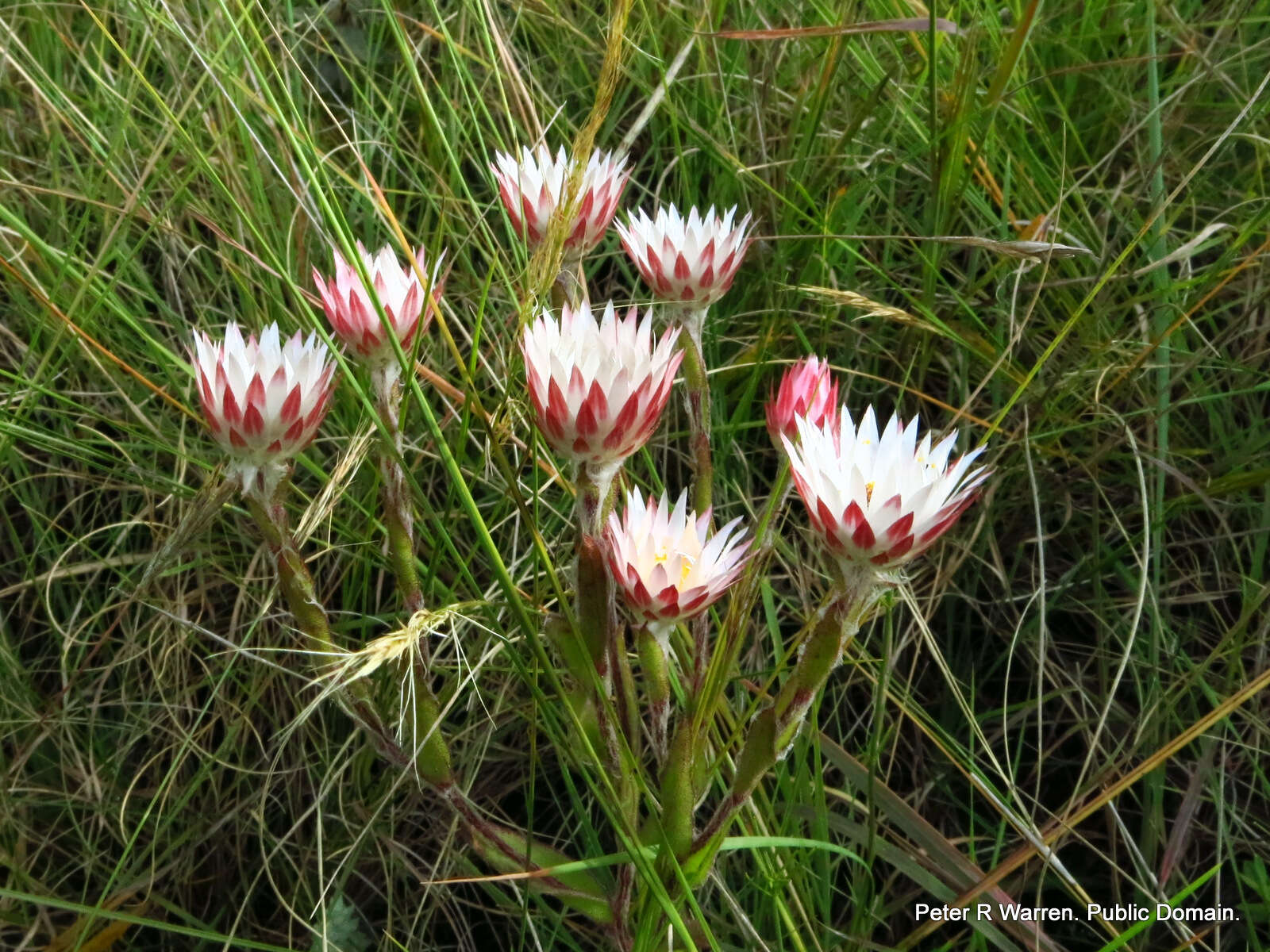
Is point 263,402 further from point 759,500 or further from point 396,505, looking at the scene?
point 759,500

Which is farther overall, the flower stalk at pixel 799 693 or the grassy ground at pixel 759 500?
the grassy ground at pixel 759 500

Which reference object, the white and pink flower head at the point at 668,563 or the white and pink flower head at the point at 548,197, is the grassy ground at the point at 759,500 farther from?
the white and pink flower head at the point at 668,563

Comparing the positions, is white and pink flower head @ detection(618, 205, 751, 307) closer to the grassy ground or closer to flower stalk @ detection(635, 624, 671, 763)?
the grassy ground

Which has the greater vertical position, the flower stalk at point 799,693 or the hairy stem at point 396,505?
the hairy stem at point 396,505

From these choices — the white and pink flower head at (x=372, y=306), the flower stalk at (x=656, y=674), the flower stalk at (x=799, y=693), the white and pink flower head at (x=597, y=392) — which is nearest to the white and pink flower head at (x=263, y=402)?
the white and pink flower head at (x=372, y=306)

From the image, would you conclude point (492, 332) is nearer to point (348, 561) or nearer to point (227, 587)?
point (348, 561)

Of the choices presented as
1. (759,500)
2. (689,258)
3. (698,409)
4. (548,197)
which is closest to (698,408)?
(698,409)

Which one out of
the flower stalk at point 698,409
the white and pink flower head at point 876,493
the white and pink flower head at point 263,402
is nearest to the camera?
the white and pink flower head at point 876,493
